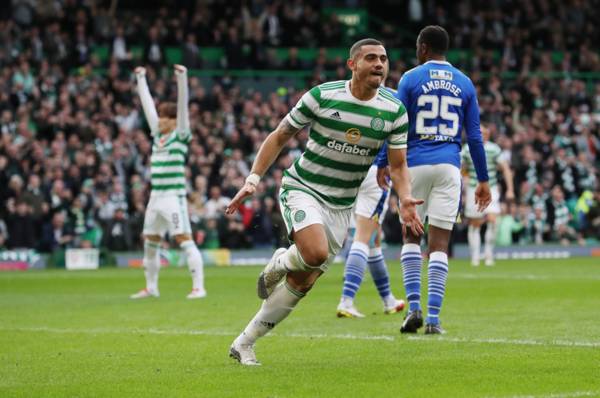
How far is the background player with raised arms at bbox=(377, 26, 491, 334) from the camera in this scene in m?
11.3

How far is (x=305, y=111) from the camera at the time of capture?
9.27 meters

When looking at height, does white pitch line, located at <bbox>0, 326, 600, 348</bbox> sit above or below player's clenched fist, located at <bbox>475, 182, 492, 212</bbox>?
below

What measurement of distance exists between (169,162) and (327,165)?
25.7 feet

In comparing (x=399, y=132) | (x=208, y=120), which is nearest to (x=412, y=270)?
(x=399, y=132)

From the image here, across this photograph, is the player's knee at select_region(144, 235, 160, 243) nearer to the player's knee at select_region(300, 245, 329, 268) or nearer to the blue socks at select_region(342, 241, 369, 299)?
the blue socks at select_region(342, 241, 369, 299)

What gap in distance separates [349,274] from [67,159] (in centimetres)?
1704

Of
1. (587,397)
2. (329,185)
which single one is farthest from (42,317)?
(587,397)

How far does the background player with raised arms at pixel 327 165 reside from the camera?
919cm

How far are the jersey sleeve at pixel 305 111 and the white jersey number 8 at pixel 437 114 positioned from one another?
225 cm

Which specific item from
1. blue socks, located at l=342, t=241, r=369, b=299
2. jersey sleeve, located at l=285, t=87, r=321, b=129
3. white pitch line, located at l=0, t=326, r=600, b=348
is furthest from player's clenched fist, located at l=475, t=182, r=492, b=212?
jersey sleeve, located at l=285, t=87, r=321, b=129

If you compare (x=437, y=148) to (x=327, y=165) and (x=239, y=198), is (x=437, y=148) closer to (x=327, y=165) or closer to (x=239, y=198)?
(x=327, y=165)

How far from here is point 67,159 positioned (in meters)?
29.2

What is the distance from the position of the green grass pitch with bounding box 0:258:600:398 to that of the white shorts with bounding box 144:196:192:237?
1.01 m

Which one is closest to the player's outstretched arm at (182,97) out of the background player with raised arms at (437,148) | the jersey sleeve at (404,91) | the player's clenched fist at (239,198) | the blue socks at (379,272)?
the blue socks at (379,272)
